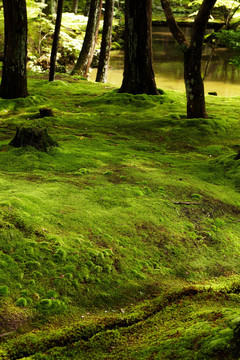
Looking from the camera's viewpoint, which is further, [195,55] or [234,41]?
[195,55]

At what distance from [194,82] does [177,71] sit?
51.7 ft

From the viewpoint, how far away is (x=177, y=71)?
81.9ft

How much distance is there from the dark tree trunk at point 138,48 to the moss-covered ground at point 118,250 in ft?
12.7

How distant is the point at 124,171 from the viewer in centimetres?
680

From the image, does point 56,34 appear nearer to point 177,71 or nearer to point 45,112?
point 45,112

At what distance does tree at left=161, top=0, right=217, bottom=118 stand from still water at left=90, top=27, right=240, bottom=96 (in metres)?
9.83

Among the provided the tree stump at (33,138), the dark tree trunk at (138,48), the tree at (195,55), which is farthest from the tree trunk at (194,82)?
the tree stump at (33,138)

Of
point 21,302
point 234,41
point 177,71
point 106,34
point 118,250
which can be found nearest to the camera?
point 21,302

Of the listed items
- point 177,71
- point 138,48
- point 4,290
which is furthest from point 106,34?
point 4,290

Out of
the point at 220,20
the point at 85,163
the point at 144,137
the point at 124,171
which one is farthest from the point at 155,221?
the point at 220,20

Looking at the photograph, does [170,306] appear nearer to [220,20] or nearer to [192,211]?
[192,211]

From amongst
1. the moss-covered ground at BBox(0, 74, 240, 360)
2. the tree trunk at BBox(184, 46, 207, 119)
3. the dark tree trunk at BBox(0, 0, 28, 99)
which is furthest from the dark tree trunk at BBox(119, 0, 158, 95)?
the moss-covered ground at BBox(0, 74, 240, 360)

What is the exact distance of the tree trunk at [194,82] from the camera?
9.66m

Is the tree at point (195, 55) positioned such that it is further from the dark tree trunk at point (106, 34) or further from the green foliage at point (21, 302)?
the green foliage at point (21, 302)
